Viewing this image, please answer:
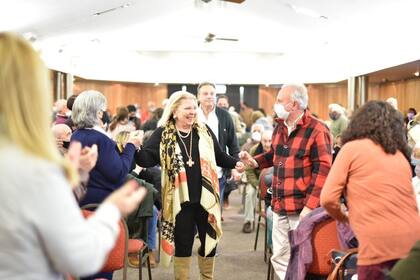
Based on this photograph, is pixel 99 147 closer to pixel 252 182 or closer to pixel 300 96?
pixel 300 96

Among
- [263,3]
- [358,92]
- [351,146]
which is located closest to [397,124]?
[351,146]

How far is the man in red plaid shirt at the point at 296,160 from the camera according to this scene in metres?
3.32

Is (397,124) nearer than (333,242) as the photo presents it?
Yes

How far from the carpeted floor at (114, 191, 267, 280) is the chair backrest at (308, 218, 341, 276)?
5.44 ft

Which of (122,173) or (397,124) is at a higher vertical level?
(397,124)

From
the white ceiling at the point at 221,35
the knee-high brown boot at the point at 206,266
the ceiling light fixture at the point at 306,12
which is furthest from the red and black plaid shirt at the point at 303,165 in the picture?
the ceiling light fixture at the point at 306,12

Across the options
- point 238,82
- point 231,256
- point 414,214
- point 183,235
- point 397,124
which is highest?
point 238,82

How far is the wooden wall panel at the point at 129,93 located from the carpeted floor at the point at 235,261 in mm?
13371

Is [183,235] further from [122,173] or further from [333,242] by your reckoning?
[333,242]

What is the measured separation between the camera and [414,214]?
2.31 metres

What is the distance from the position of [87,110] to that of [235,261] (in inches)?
105

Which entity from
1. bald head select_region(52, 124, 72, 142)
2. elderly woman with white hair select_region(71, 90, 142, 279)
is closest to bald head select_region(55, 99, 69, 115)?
bald head select_region(52, 124, 72, 142)

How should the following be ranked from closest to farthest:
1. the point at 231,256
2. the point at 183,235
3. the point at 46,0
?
the point at 183,235 → the point at 231,256 → the point at 46,0

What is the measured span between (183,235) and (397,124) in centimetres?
166
